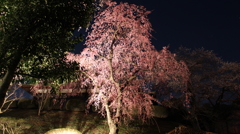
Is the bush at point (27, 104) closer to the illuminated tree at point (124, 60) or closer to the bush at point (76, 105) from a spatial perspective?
the bush at point (76, 105)

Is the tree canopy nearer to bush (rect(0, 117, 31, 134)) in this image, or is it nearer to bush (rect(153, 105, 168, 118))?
bush (rect(0, 117, 31, 134))

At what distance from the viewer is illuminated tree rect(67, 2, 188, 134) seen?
10.4m

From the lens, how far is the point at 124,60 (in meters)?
11.8

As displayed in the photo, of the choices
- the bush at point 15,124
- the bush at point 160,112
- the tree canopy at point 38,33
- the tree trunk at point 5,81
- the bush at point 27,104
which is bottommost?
the bush at point 15,124

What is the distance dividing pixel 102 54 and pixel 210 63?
12.3 m

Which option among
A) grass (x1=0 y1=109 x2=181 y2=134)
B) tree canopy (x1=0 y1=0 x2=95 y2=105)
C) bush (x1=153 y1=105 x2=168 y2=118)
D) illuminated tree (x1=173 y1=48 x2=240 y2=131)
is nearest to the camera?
tree canopy (x1=0 y1=0 x2=95 y2=105)

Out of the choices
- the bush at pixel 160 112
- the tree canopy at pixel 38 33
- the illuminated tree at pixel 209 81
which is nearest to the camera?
the tree canopy at pixel 38 33

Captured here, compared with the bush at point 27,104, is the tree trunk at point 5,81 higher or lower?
higher

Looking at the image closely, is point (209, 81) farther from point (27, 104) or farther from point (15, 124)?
point (27, 104)

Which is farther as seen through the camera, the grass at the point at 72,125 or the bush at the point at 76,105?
the bush at the point at 76,105

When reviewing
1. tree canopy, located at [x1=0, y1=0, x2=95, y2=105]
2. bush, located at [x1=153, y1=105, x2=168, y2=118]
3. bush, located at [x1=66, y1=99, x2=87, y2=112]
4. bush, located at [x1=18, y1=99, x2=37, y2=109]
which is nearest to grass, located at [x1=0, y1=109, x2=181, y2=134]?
bush, located at [x1=66, y1=99, x2=87, y2=112]

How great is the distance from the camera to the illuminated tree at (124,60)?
408 inches

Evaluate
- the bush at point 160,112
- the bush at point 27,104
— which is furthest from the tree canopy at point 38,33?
the bush at point 27,104

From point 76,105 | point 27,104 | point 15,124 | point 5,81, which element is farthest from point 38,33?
point 27,104
